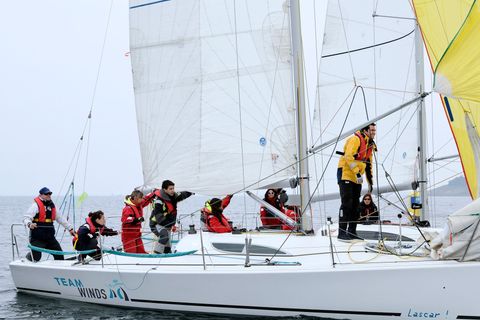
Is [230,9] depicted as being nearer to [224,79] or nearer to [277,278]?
[224,79]

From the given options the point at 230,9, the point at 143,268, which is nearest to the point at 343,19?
the point at 230,9

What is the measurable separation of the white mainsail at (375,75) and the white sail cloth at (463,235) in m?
5.21

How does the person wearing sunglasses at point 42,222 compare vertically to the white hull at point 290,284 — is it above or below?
above

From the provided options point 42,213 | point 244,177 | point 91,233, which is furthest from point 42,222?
point 244,177

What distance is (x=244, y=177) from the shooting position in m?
8.99

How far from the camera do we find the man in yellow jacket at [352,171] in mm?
8102

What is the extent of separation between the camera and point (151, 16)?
9.72 metres

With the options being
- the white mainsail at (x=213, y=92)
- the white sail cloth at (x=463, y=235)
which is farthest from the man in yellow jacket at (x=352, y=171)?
the white sail cloth at (x=463, y=235)

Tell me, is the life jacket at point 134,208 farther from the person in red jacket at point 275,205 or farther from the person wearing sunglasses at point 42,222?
the person in red jacket at point 275,205

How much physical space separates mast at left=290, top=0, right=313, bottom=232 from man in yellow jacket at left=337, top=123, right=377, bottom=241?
21.3 inches

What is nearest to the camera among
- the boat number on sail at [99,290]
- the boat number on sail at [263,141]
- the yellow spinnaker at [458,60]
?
the yellow spinnaker at [458,60]

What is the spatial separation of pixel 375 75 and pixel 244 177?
443cm

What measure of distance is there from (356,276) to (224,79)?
140 inches

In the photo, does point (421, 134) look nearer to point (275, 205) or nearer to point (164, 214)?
point (275, 205)
